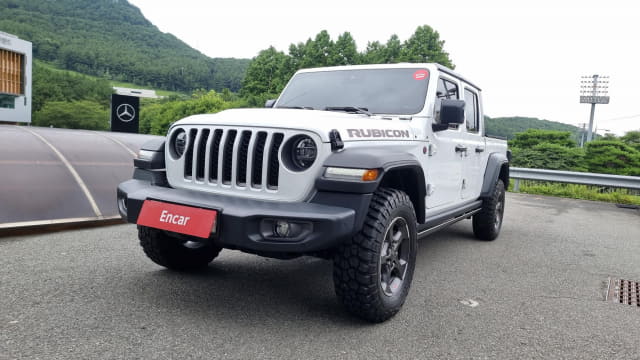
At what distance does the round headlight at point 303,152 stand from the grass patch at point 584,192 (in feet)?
38.4

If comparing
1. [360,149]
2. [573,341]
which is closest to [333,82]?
[360,149]

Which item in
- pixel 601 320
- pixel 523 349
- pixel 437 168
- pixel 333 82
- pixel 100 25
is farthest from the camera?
pixel 100 25

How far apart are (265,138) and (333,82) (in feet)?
5.59

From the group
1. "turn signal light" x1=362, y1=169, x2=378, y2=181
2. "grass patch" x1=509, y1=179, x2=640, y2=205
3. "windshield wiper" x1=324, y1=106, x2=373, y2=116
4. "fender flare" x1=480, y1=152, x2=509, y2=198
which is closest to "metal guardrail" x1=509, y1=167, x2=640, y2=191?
"grass patch" x1=509, y1=179, x2=640, y2=205

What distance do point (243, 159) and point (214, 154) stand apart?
25cm

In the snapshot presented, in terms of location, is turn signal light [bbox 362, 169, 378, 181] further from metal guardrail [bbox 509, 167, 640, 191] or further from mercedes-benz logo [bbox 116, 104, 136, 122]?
mercedes-benz logo [bbox 116, 104, 136, 122]

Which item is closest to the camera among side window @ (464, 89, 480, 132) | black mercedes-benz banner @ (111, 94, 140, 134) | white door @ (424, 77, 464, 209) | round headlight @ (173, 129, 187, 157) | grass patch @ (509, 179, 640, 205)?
round headlight @ (173, 129, 187, 157)

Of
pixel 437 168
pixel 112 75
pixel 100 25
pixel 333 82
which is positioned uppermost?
pixel 100 25

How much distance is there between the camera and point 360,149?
3.03 meters

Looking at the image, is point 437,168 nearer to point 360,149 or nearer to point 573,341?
point 360,149

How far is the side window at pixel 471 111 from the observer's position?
526 centimetres

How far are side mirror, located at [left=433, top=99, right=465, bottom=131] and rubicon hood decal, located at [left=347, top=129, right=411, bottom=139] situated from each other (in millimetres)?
458

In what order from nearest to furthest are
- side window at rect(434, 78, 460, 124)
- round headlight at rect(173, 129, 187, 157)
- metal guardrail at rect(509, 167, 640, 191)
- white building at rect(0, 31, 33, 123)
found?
round headlight at rect(173, 129, 187, 157)
side window at rect(434, 78, 460, 124)
metal guardrail at rect(509, 167, 640, 191)
white building at rect(0, 31, 33, 123)

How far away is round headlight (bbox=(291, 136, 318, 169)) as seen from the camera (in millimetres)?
2869
